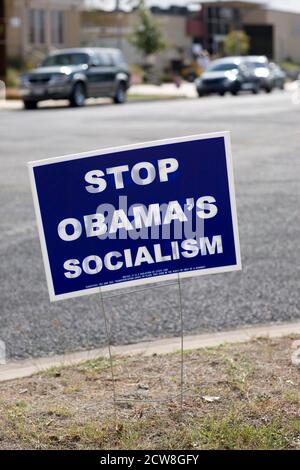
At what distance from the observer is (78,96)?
3297 cm

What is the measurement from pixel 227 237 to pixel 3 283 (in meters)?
3.92

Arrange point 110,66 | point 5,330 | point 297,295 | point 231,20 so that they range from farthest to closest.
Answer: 1. point 231,20
2. point 110,66
3. point 297,295
4. point 5,330

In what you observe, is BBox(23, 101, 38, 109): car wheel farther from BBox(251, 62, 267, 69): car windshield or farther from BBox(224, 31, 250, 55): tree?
BBox(224, 31, 250, 55): tree

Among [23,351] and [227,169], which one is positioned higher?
[227,169]

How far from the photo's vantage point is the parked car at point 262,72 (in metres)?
42.5

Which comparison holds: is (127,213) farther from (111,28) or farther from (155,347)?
(111,28)

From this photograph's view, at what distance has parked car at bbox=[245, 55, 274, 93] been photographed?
139 feet

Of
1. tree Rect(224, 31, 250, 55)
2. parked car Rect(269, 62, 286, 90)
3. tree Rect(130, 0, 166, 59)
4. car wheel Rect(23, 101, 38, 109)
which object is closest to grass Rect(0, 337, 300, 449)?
car wheel Rect(23, 101, 38, 109)

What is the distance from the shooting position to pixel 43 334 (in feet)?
23.0

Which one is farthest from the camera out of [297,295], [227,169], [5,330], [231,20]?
[231,20]

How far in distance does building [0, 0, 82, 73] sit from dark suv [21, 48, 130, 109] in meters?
18.1

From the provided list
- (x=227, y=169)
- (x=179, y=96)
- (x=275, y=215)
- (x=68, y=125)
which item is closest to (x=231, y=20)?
(x=179, y=96)

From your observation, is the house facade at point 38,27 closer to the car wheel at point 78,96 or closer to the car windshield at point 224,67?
the car windshield at point 224,67
